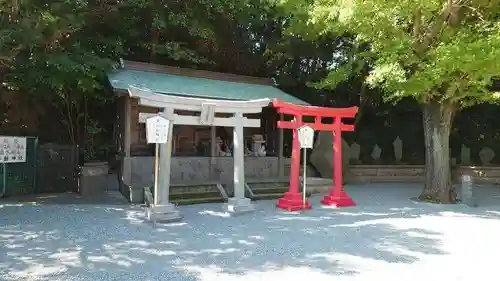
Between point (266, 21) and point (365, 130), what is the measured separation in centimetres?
703

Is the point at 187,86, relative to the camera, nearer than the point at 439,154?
No

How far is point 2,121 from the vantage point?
38.9 ft

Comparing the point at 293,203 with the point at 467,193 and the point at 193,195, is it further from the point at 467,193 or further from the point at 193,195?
the point at 467,193

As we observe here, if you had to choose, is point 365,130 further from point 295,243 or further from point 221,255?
point 221,255

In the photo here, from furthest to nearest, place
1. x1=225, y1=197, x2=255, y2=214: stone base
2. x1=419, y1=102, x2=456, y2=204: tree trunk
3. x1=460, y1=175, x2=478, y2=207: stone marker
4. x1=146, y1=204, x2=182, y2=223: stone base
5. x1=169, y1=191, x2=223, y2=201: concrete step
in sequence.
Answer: x1=419, y1=102, x2=456, y2=204: tree trunk < x1=460, y1=175, x2=478, y2=207: stone marker < x1=169, y1=191, x2=223, y2=201: concrete step < x1=225, y1=197, x2=255, y2=214: stone base < x1=146, y1=204, x2=182, y2=223: stone base

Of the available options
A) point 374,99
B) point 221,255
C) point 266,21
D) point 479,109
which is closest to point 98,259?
point 221,255

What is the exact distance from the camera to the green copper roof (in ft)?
33.1

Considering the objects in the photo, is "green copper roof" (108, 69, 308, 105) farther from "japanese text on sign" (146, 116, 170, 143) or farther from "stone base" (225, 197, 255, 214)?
"stone base" (225, 197, 255, 214)

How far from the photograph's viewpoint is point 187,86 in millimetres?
11109

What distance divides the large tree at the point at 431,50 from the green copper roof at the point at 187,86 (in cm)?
260

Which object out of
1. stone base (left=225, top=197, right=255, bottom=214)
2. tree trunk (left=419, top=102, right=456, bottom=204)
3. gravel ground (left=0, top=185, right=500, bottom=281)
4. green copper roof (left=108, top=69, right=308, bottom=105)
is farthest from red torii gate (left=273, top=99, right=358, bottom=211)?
tree trunk (left=419, top=102, right=456, bottom=204)

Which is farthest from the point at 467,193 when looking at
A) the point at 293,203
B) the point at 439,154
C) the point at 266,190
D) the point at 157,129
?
the point at 157,129

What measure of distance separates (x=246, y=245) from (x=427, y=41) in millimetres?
7274

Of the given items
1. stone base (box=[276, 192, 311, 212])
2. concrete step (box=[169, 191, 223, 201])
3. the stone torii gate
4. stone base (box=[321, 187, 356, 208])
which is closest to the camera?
the stone torii gate
